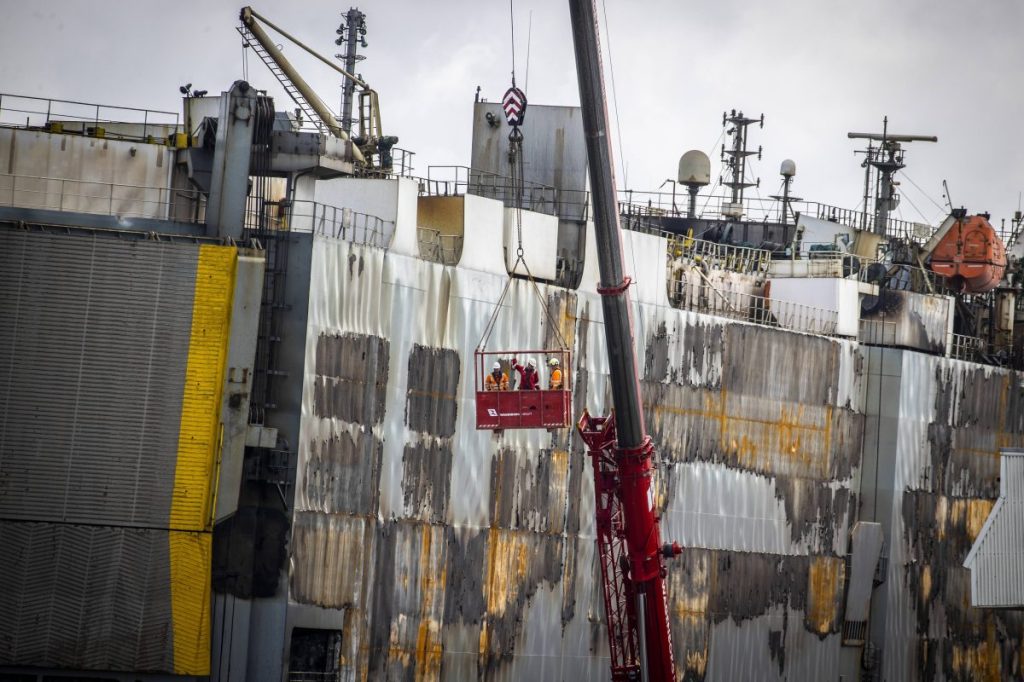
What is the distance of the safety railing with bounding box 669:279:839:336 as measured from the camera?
53031mm

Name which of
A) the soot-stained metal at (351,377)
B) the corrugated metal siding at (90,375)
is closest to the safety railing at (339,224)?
the soot-stained metal at (351,377)

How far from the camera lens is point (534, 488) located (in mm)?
43625

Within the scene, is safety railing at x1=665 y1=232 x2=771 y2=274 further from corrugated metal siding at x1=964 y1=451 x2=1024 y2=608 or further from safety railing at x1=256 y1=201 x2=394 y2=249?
safety railing at x1=256 y1=201 x2=394 y2=249

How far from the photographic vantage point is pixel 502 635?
1662 inches

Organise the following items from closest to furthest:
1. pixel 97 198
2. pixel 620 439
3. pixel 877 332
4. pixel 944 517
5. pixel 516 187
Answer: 1. pixel 620 439
2. pixel 97 198
3. pixel 516 187
4. pixel 944 517
5. pixel 877 332

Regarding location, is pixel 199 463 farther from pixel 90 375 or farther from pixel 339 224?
pixel 339 224

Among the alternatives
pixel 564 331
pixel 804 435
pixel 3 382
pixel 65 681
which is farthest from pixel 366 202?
pixel 804 435

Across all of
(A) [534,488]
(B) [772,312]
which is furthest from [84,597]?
(B) [772,312]

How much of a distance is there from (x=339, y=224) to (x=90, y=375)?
27.4 ft

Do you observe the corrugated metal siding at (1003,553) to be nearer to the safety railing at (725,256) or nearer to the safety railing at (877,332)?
the safety railing at (877,332)

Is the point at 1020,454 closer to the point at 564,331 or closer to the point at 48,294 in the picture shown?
the point at 564,331

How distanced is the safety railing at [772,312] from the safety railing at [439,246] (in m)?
12.5

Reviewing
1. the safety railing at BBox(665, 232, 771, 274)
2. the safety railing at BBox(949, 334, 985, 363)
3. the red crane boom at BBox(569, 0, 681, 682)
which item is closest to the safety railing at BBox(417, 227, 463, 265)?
the red crane boom at BBox(569, 0, 681, 682)

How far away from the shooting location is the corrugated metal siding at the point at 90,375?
3578 cm
